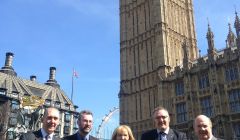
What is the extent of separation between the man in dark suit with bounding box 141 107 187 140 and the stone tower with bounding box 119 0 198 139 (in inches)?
1390

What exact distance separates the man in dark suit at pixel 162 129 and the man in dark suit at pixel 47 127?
6.12ft

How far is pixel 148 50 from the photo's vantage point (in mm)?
47688

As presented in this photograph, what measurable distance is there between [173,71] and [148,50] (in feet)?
20.0

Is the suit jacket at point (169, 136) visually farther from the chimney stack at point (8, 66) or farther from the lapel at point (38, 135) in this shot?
the chimney stack at point (8, 66)

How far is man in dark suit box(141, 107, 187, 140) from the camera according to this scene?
242 inches

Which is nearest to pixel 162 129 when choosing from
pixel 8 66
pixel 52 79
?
pixel 8 66

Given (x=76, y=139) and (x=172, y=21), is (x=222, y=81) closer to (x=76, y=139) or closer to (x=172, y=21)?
(x=172, y=21)

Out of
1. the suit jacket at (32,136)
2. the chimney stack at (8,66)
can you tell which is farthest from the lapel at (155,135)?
the chimney stack at (8,66)

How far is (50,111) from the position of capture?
18.6ft

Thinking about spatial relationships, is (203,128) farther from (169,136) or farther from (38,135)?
(38,135)

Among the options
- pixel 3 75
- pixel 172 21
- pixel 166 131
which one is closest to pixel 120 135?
pixel 166 131

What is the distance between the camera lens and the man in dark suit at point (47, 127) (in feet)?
18.6

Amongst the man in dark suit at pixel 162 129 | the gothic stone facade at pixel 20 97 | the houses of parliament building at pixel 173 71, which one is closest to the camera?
the man in dark suit at pixel 162 129

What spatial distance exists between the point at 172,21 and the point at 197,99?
15820 mm
